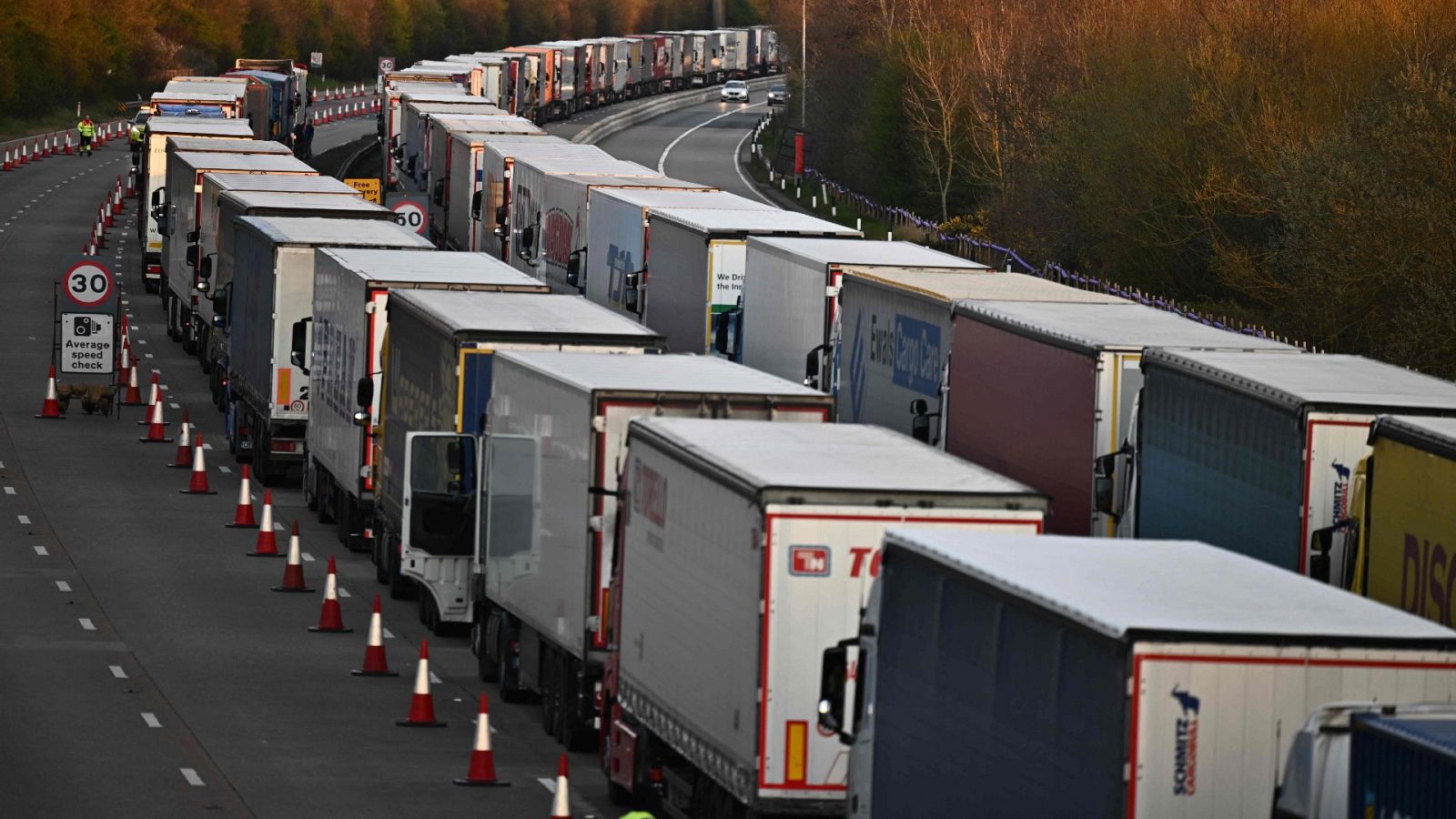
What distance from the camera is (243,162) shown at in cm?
4609

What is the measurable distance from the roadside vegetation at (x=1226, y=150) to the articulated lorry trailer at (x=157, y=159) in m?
17.3

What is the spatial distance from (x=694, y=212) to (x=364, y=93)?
4282 inches

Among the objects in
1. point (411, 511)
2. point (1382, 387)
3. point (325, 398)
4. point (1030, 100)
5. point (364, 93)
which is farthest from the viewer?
point (364, 93)

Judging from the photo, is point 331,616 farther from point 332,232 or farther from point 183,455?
point 183,455

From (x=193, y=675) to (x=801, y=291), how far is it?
359 inches

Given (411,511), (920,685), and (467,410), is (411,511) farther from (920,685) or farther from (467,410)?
(920,685)

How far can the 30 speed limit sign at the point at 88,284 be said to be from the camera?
36688 mm

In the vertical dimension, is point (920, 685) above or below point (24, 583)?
above

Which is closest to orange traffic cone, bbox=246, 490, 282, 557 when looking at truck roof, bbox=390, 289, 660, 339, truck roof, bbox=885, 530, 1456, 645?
truck roof, bbox=390, 289, 660, 339

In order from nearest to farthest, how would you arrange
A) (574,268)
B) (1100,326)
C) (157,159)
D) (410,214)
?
(1100,326)
(574,268)
(410,214)
(157,159)

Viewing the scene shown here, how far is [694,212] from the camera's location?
33.9 metres

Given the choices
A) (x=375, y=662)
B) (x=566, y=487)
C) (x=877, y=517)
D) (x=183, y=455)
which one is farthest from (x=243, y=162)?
(x=877, y=517)

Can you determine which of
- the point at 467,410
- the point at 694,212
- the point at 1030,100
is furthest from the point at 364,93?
the point at 467,410

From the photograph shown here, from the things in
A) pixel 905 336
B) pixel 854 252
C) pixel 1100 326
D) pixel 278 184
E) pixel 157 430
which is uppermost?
pixel 1100 326
